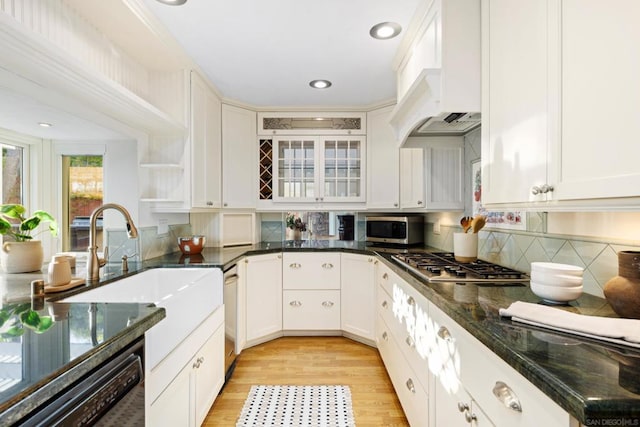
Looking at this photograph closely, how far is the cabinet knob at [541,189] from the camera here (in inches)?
41.1

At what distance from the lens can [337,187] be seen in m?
3.42

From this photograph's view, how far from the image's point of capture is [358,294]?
3.00 m

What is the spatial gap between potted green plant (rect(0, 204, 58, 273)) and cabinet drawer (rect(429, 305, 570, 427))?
79.0 inches

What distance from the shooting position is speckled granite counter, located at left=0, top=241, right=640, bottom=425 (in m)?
0.57

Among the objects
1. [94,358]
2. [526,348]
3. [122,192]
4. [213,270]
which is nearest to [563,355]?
[526,348]

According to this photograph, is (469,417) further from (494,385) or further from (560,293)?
(560,293)

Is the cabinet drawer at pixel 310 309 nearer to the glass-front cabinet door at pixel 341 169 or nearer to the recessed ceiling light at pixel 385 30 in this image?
the glass-front cabinet door at pixel 341 169

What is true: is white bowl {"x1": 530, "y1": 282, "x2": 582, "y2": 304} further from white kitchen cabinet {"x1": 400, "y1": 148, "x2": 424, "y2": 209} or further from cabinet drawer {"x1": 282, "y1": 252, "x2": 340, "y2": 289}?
cabinet drawer {"x1": 282, "y1": 252, "x2": 340, "y2": 289}

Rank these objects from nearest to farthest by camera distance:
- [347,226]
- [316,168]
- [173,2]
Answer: [173,2] < [316,168] < [347,226]

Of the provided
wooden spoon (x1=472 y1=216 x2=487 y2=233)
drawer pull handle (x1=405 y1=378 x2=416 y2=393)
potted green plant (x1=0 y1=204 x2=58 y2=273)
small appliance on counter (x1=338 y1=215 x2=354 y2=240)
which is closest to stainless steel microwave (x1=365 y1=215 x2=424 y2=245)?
small appliance on counter (x1=338 y1=215 x2=354 y2=240)

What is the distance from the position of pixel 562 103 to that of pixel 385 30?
1.31 metres

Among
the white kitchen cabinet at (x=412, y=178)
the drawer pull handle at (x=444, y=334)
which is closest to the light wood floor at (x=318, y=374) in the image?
the drawer pull handle at (x=444, y=334)

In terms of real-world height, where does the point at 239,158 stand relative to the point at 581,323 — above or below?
above

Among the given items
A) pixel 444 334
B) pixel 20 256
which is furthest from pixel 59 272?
pixel 444 334
